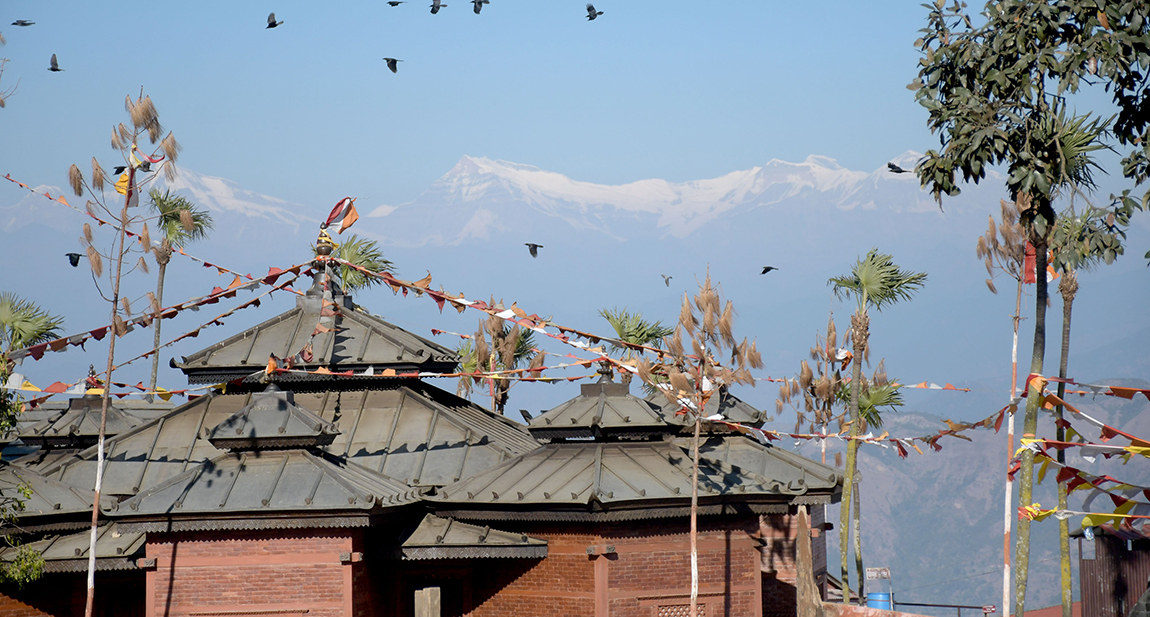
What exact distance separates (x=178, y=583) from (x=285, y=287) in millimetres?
7747

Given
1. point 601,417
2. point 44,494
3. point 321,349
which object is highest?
point 321,349

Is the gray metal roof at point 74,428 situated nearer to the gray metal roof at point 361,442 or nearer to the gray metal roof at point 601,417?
the gray metal roof at point 361,442

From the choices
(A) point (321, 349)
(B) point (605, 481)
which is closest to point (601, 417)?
(B) point (605, 481)

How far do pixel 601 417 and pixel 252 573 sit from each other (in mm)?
6682

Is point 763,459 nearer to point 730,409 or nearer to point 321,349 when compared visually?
point 730,409

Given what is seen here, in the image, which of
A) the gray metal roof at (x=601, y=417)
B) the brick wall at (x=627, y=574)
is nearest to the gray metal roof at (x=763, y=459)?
the gray metal roof at (x=601, y=417)

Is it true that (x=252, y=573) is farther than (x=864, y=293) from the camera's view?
No

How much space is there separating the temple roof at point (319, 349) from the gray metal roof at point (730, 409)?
20.3ft

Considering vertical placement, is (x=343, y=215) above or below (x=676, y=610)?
above

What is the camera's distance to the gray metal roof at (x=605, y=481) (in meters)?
20.4

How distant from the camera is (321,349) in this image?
2527 cm

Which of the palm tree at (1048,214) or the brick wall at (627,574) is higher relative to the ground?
the palm tree at (1048,214)

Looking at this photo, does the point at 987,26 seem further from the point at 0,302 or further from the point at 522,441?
the point at 0,302

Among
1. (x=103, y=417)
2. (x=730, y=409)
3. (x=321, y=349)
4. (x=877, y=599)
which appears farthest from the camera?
(x=877, y=599)
